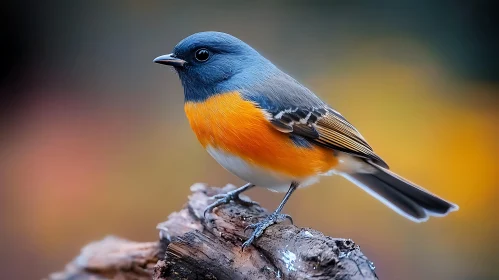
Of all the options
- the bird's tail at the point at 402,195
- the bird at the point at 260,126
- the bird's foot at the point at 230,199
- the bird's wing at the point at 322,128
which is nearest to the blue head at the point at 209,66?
the bird at the point at 260,126

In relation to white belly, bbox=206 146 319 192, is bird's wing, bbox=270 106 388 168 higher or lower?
higher

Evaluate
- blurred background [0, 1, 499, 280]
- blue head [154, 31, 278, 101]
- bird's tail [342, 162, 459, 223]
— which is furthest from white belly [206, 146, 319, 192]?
blurred background [0, 1, 499, 280]

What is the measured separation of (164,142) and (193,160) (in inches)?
15.4

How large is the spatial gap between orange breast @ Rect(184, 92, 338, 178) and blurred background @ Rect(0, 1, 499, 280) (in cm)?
181

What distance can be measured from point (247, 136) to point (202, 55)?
0.59m

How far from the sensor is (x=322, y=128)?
3.30 metres

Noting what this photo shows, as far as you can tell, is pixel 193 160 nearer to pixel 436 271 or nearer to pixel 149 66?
pixel 149 66

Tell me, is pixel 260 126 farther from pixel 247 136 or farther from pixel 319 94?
pixel 319 94

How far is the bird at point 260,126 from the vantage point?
301 centimetres

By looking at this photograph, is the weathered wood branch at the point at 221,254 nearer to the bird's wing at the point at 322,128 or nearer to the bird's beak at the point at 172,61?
the bird's wing at the point at 322,128

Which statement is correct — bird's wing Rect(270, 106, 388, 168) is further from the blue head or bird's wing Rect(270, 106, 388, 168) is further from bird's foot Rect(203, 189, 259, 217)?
bird's foot Rect(203, 189, 259, 217)

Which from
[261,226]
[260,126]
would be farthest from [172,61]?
[261,226]

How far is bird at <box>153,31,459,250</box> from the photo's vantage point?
3.01m

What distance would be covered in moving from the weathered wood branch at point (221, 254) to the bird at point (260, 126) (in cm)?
10
